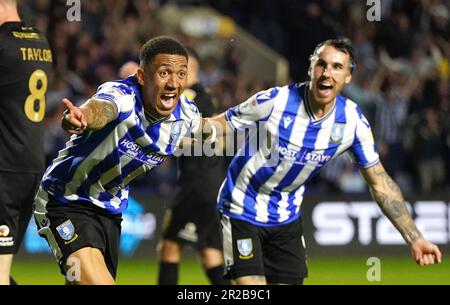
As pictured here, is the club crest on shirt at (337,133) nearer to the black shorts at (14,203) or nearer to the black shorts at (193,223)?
the black shorts at (14,203)

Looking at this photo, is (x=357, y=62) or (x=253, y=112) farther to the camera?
(x=357, y=62)

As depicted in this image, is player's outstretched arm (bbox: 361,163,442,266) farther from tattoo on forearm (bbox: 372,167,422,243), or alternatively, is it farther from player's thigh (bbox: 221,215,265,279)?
player's thigh (bbox: 221,215,265,279)

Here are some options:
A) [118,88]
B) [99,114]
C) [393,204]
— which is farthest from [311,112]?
[99,114]

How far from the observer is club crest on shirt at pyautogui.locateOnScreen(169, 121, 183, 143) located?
5609 mm

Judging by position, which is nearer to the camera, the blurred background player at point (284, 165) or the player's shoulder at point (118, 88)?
the player's shoulder at point (118, 88)

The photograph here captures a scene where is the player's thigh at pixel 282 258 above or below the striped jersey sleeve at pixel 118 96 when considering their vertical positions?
below

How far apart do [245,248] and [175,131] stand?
1083 millimetres

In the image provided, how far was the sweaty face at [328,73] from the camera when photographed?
6.20 metres

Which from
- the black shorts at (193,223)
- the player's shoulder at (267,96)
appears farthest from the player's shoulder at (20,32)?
the black shorts at (193,223)

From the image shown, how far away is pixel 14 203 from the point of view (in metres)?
6.08

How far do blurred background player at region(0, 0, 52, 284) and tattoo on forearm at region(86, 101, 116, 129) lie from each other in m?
1.10

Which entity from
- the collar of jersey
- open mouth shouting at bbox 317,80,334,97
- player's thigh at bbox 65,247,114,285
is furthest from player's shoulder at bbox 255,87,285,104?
player's thigh at bbox 65,247,114,285

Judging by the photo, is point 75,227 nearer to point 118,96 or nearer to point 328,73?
point 118,96
